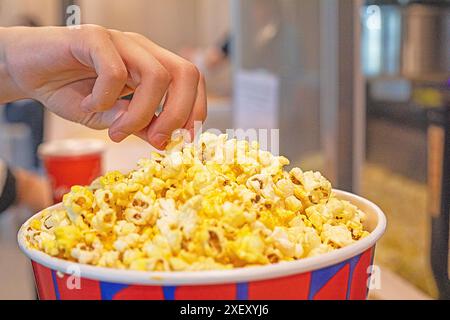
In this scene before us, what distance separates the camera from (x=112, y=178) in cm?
61

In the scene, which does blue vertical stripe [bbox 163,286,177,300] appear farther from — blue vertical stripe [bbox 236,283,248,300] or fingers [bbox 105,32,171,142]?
fingers [bbox 105,32,171,142]

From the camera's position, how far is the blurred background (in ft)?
3.68

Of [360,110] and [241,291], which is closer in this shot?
[241,291]

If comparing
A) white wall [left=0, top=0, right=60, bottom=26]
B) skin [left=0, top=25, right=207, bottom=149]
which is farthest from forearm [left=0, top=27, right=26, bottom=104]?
white wall [left=0, top=0, right=60, bottom=26]

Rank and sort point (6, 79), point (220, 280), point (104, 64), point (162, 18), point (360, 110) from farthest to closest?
point (162, 18) < point (360, 110) < point (6, 79) < point (104, 64) < point (220, 280)

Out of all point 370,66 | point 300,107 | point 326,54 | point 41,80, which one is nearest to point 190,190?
point 41,80

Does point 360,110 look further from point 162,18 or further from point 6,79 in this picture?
point 162,18

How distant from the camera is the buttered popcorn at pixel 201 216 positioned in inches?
19.4

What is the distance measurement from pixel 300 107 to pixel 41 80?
4.31 ft

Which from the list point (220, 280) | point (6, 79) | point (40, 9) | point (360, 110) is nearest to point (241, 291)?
point (220, 280)

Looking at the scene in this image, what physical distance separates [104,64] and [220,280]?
26 centimetres

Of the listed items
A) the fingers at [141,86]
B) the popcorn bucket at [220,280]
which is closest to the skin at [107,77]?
the fingers at [141,86]

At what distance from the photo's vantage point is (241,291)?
46 cm

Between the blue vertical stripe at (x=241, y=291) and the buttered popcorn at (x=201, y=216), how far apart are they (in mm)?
27
